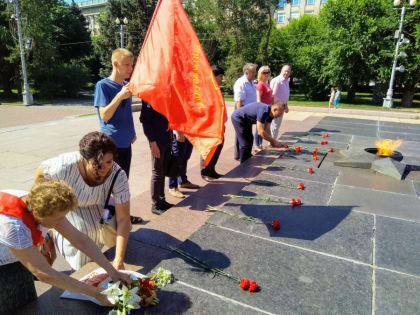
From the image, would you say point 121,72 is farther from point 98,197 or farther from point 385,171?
point 385,171

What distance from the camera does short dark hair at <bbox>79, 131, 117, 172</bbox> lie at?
2.00m

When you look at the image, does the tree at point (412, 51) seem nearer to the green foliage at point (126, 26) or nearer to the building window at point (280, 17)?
the green foliage at point (126, 26)

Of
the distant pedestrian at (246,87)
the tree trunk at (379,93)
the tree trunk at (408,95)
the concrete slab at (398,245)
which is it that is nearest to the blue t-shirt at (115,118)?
the concrete slab at (398,245)

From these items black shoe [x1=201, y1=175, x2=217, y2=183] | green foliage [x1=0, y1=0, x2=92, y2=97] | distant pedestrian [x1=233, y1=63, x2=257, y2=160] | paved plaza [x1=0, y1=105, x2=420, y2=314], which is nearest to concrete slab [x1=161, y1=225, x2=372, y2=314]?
paved plaza [x1=0, y1=105, x2=420, y2=314]

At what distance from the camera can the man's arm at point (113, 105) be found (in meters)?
2.88

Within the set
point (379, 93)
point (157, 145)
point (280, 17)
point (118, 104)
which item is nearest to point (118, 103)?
point (118, 104)

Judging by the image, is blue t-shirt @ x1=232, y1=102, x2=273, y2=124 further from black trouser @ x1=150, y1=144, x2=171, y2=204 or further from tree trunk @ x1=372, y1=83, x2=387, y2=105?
tree trunk @ x1=372, y1=83, x2=387, y2=105

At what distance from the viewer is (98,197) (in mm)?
2350

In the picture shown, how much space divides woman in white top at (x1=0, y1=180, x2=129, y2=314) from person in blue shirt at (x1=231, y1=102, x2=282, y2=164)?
3157 millimetres

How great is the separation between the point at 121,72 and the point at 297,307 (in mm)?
2457

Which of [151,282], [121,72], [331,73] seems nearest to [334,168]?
[121,72]

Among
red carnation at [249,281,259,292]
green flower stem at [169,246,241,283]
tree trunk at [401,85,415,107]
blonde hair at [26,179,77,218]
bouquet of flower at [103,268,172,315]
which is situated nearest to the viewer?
blonde hair at [26,179,77,218]

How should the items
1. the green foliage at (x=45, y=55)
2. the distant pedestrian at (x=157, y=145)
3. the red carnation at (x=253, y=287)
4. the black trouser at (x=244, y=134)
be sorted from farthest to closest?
1. the green foliage at (x=45, y=55)
2. the black trouser at (x=244, y=134)
3. the distant pedestrian at (x=157, y=145)
4. the red carnation at (x=253, y=287)

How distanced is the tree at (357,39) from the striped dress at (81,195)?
22.8m
